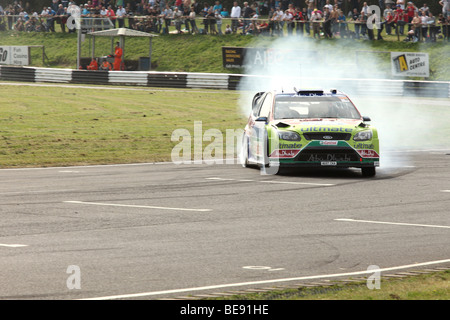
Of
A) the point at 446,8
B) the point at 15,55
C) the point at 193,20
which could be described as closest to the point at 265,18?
the point at 193,20

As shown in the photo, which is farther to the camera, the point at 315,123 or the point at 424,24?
the point at 424,24

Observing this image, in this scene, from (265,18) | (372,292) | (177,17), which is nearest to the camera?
(372,292)

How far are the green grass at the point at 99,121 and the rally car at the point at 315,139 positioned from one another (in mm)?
3773

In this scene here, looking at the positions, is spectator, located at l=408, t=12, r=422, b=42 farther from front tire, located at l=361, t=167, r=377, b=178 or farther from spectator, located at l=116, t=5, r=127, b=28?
front tire, located at l=361, t=167, r=377, b=178

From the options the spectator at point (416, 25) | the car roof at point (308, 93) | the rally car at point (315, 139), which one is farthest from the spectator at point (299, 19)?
the rally car at point (315, 139)

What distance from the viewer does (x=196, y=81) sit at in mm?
38875

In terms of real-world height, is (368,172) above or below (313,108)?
below

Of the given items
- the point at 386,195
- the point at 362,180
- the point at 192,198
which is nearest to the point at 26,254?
the point at 192,198

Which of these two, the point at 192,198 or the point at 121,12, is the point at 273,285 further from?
the point at 121,12

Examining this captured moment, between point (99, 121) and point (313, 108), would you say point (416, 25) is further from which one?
point (313, 108)

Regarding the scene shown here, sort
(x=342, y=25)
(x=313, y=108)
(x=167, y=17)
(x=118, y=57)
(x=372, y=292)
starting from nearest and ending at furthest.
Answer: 1. (x=372, y=292)
2. (x=313, y=108)
3. (x=342, y=25)
4. (x=118, y=57)
5. (x=167, y=17)

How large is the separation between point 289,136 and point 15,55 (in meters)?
36.2

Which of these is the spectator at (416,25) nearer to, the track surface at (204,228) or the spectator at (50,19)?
the spectator at (50,19)

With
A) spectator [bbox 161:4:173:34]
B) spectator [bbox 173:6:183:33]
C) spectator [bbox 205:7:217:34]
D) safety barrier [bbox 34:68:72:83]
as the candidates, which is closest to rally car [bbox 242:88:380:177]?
safety barrier [bbox 34:68:72:83]
